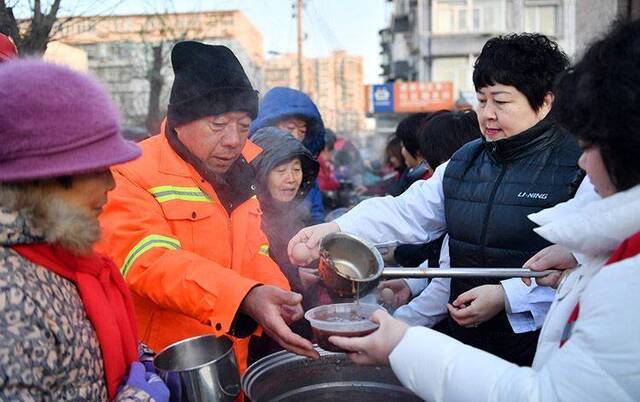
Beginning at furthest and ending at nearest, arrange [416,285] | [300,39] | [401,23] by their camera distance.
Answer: [401,23] < [300,39] < [416,285]

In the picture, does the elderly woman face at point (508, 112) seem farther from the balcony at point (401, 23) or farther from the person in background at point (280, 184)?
the balcony at point (401, 23)

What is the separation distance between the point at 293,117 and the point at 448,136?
1.53 m

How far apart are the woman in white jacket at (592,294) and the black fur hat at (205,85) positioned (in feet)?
4.47

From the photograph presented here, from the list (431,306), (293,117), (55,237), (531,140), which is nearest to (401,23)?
(293,117)

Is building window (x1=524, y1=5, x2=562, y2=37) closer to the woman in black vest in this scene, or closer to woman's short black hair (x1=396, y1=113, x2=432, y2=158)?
woman's short black hair (x1=396, y1=113, x2=432, y2=158)

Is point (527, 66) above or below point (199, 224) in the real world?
above

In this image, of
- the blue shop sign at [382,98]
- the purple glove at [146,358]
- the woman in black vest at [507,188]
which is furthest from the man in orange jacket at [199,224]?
the blue shop sign at [382,98]

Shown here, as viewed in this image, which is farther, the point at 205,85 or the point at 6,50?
the point at 6,50

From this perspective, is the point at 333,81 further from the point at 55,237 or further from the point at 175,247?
the point at 55,237

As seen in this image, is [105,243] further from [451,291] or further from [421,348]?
[451,291]

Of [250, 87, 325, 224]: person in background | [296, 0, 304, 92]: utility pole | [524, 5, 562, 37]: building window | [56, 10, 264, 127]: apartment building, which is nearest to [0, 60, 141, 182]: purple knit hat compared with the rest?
[250, 87, 325, 224]: person in background

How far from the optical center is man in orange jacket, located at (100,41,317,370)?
6.55 ft

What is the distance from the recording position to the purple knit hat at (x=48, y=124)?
139 centimetres

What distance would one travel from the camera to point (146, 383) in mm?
1629
